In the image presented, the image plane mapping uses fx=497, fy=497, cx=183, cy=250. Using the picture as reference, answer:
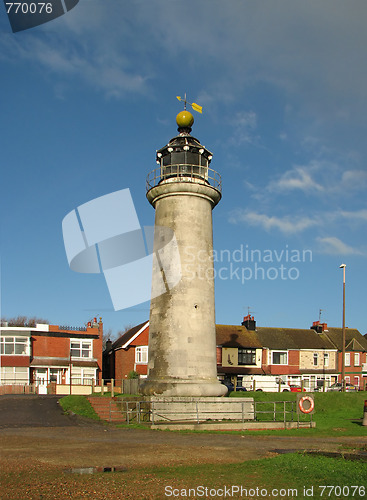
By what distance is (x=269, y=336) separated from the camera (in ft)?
181

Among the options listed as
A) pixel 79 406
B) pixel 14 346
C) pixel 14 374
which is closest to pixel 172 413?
pixel 79 406

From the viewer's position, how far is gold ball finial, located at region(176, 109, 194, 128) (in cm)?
2767

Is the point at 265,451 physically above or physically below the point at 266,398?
above

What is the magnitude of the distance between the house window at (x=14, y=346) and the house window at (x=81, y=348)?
4306mm

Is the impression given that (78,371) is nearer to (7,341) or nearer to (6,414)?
(7,341)

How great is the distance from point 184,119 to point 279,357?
33.6 m

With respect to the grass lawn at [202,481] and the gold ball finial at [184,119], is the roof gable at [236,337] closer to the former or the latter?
the gold ball finial at [184,119]

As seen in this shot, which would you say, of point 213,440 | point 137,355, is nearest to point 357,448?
point 213,440

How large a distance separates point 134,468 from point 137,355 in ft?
119

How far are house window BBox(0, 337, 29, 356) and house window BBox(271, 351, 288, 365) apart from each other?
25.4m

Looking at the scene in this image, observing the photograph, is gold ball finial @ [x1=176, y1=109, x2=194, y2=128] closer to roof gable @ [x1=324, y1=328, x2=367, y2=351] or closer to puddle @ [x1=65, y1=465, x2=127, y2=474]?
puddle @ [x1=65, y1=465, x2=127, y2=474]

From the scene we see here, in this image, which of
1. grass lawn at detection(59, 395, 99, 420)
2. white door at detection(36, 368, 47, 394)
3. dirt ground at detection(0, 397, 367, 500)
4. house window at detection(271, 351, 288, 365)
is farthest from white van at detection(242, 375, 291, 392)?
dirt ground at detection(0, 397, 367, 500)

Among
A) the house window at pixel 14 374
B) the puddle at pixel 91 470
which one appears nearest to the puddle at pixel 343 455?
the puddle at pixel 91 470

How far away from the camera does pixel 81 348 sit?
154 ft
